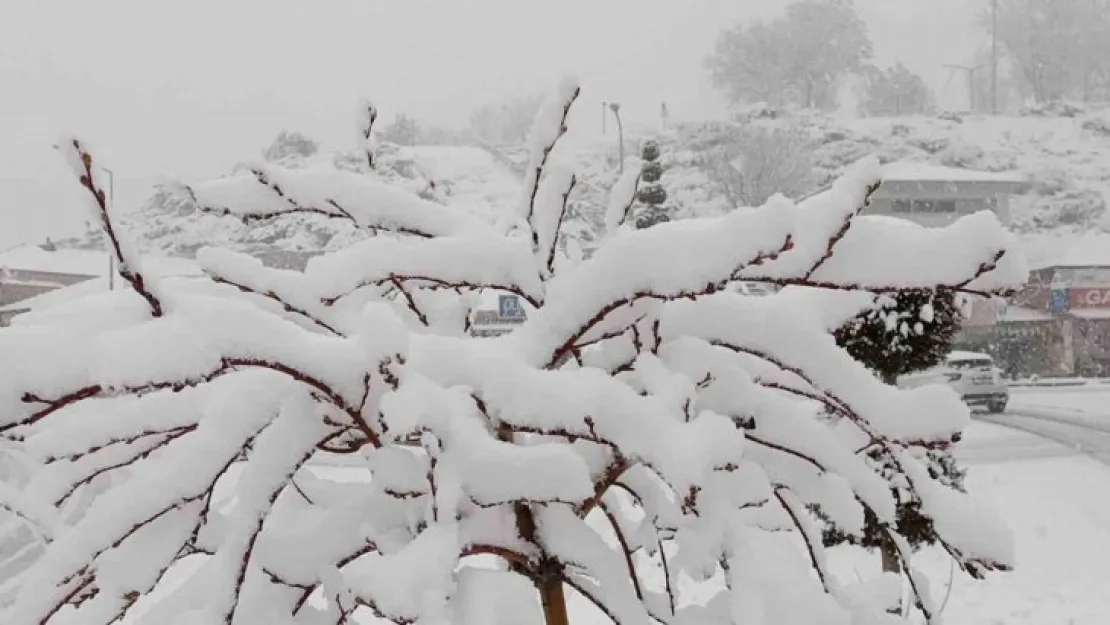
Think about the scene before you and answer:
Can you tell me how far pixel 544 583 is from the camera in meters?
1.08

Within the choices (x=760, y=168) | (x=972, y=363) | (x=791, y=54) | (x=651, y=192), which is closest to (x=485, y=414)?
(x=972, y=363)

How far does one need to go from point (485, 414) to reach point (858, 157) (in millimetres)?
55843

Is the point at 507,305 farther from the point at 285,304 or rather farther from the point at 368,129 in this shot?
the point at 285,304

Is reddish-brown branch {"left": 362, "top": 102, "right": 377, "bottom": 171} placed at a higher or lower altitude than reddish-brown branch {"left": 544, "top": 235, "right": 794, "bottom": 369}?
higher

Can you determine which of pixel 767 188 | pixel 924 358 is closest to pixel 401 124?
pixel 767 188

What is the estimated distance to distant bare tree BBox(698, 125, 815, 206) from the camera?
1708 inches

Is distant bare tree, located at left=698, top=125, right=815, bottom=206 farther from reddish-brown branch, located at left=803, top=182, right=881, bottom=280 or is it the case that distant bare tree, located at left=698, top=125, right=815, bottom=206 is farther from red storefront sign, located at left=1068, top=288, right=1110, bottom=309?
reddish-brown branch, located at left=803, top=182, right=881, bottom=280

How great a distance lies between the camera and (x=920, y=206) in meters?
38.1

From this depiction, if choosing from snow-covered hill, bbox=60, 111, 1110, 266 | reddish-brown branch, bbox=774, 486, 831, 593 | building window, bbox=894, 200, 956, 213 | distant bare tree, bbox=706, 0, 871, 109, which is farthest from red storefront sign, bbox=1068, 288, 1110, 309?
distant bare tree, bbox=706, 0, 871, 109

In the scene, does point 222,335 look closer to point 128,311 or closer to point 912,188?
point 128,311

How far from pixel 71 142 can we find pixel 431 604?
503 millimetres

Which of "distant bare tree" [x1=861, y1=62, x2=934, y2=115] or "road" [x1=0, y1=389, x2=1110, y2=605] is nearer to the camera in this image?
"road" [x1=0, y1=389, x2=1110, y2=605]

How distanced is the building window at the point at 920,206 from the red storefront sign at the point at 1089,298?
8.16m

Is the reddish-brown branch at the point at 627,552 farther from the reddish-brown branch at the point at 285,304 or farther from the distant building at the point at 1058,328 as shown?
the distant building at the point at 1058,328
